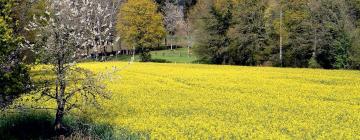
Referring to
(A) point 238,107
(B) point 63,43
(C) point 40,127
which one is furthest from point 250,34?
(B) point 63,43

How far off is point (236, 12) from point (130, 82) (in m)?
35.6

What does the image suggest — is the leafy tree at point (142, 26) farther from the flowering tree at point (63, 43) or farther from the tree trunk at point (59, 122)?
the tree trunk at point (59, 122)

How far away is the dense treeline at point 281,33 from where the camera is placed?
56312 millimetres

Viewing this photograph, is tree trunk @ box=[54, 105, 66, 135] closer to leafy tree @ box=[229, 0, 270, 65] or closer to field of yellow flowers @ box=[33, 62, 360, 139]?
field of yellow flowers @ box=[33, 62, 360, 139]

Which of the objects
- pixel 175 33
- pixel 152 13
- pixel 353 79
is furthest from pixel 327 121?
pixel 175 33

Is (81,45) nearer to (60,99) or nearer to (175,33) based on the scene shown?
(60,99)

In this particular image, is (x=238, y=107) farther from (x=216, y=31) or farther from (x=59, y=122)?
(x=216, y=31)

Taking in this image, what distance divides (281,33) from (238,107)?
130ft

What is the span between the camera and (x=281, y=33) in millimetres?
62844

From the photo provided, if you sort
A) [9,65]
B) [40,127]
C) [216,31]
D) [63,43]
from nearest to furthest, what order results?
[9,65] → [63,43] → [40,127] → [216,31]

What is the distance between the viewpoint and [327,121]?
2077 cm

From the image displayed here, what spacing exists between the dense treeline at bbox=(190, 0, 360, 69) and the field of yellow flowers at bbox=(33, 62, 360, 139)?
17730mm

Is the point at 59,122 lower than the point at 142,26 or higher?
lower

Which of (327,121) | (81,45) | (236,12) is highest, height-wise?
(236,12)
